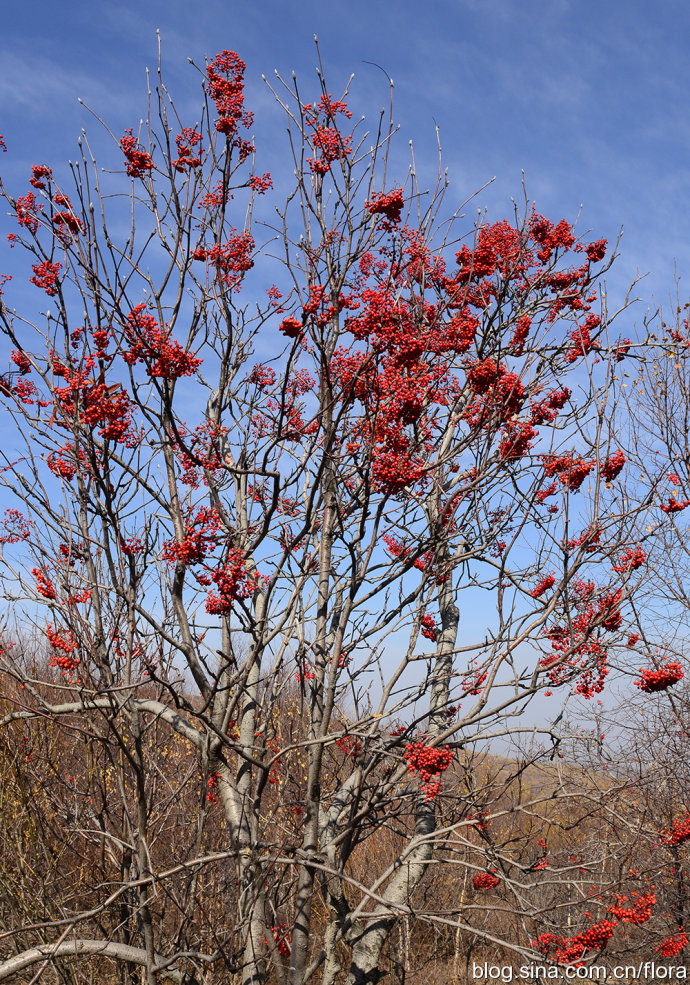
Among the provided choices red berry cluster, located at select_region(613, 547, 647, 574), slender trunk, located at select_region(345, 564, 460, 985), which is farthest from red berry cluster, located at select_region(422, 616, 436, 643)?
red berry cluster, located at select_region(613, 547, 647, 574)

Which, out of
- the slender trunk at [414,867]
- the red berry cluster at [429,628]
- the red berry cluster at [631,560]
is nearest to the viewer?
the red berry cluster at [631,560]

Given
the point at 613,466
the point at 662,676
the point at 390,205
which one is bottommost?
the point at 662,676

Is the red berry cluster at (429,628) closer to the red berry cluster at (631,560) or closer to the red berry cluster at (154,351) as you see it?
the red berry cluster at (631,560)

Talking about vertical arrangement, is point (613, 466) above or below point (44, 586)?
above

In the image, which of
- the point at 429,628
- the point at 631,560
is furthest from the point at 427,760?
the point at 429,628

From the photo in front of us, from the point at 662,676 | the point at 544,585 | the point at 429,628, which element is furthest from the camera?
the point at 429,628

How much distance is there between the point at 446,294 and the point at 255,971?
5467 mm

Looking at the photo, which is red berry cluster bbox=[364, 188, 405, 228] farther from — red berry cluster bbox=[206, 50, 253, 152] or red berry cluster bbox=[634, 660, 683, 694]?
red berry cluster bbox=[634, 660, 683, 694]

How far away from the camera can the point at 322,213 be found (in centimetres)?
504

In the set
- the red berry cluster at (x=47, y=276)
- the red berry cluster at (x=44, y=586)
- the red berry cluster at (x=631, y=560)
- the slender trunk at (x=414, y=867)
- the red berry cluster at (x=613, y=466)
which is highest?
the red berry cluster at (x=47, y=276)

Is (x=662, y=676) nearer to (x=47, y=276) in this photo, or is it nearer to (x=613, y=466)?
(x=613, y=466)

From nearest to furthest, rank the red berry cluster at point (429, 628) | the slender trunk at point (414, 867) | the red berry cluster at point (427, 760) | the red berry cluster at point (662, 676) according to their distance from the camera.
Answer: the red berry cluster at point (427, 760) < the red berry cluster at point (662, 676) < the slender trunk at point (414, 867) < the red berry cluster at point (429, 628)

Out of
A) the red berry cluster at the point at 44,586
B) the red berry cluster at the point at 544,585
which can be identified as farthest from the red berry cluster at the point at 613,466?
the red berry cluster at the point at 44,586

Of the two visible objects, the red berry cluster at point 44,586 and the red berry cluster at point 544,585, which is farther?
the red berry cluster at point 544,585
